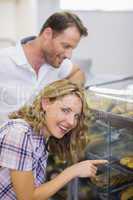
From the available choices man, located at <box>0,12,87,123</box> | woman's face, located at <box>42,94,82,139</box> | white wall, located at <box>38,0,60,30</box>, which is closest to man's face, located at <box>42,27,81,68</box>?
man, located at <box>0,12,87,123</box>

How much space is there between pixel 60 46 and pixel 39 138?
0.41 meters

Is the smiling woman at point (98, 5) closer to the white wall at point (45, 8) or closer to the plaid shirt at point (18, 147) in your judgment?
the white wall at point (45, 8)

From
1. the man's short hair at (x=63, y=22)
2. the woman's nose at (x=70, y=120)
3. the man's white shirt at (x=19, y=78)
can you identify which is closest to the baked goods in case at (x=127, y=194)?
the woman's nose at (x=70, y=120)

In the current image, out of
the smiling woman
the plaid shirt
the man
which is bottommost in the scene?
the plaid shirt

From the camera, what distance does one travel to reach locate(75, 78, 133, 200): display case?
1.52 meters

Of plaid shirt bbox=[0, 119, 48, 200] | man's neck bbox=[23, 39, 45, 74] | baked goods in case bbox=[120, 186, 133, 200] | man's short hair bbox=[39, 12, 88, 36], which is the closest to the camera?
plaid shirt bbox=[0, 119, 48, 200]

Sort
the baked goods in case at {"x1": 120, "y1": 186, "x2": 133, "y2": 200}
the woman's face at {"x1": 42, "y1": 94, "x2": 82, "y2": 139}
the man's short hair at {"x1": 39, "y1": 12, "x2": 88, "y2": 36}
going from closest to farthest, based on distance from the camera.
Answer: the woman's face at {"x1": 42, "y1": 94, "x2": 82, "y2": 139}
the man's short hair at {"x1": 39, "y1": 12, "x2": 88, "y2": 36}
the baked goods in case at {"x1": 120, "y1": 186, "x2": 133, "y2": 200}

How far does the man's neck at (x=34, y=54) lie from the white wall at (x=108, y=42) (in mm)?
160

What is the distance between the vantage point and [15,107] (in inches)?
60.7

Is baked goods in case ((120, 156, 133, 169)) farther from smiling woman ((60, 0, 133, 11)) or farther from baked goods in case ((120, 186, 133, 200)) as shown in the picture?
smiling woman ((60, 0, 133, 11))

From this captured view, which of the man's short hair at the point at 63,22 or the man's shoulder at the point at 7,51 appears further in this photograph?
the man's shoulder at the point at 7,51

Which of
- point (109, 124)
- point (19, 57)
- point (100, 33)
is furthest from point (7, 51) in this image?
point (109, 124)

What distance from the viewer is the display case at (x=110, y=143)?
1.52 m

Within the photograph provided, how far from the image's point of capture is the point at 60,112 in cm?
131
